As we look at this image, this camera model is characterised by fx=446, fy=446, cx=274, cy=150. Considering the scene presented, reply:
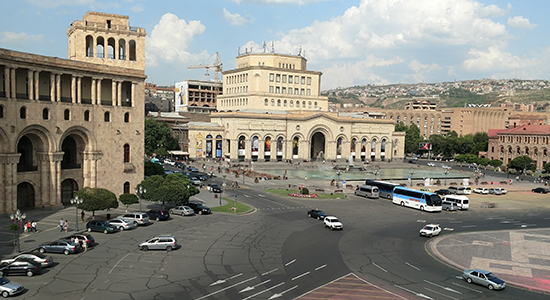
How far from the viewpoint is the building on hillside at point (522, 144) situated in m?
118

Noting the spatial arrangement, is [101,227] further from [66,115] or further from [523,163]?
[523,163]

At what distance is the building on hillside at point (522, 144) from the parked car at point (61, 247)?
11980cm

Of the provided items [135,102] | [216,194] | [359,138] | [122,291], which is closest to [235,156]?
[359,138]

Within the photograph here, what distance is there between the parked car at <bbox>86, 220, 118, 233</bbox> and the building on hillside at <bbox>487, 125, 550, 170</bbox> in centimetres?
11474

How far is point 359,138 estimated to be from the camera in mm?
132375

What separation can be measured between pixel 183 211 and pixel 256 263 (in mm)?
19726

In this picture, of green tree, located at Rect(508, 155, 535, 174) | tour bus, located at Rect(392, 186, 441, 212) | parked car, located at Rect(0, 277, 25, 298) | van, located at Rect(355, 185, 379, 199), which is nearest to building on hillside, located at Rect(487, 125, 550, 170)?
green tree, located at Rect(508, 155, 535, 174)

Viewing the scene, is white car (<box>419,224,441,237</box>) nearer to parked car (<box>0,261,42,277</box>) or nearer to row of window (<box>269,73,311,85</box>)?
parked car (<box>0,261,42,277</box>)

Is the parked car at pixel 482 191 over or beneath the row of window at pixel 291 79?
beneath

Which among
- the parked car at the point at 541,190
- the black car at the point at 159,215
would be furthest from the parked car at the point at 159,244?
the parked car at the point at 541,190

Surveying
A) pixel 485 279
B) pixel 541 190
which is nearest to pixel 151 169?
pixel 485 279

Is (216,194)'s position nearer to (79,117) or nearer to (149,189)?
(149,189)

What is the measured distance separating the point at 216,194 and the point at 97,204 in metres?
22.6

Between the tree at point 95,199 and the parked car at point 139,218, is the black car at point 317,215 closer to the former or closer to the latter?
the parked car at point 139,218
